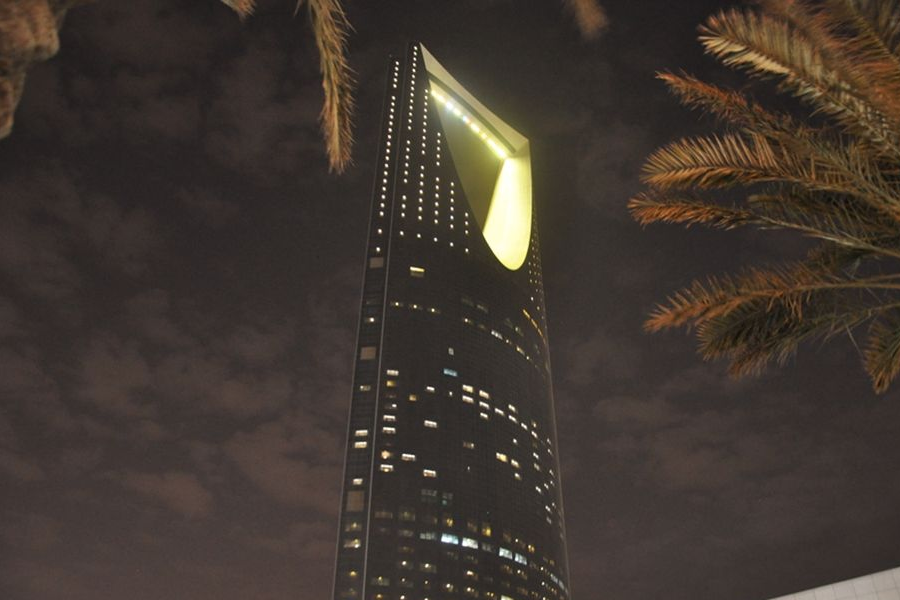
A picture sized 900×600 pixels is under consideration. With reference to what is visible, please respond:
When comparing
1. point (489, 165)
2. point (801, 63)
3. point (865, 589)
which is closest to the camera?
point (801, 63)

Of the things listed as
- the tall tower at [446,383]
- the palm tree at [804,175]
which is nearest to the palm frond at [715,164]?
the palm tree at [804,175]

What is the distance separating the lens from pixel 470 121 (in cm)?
14462

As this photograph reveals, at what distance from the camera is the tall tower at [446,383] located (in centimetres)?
9600

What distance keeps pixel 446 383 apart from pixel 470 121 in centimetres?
5845

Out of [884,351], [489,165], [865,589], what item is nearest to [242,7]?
[884,351]

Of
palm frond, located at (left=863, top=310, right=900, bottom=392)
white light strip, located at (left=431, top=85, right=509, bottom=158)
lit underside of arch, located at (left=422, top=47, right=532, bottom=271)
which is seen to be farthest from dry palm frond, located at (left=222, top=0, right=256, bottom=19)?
white light strip, located at (left=431, top=85, right=509, bottom=158)

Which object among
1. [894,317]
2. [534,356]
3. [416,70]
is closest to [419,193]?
[416,70]

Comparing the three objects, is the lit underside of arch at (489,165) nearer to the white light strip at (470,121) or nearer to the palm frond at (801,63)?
the white light strip at (470,121)

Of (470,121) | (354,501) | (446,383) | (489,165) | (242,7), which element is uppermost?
(470,121)

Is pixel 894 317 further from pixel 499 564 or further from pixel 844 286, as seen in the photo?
pixel 499 564

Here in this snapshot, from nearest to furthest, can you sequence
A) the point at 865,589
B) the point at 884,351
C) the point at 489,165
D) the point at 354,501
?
the point at 884,351 < the point at 865,589 < the point at 354,501 < the point at 489,165

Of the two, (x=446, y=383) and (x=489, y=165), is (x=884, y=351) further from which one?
(x=489, y=165)

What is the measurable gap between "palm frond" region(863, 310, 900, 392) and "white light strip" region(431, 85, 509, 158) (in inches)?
5151

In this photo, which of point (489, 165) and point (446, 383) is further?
point (489, 165)
